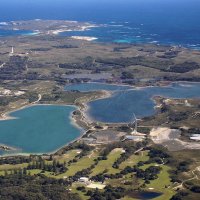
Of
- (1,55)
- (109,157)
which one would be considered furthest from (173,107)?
(1,55)

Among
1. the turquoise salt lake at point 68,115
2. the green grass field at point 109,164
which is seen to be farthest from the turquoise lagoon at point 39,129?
the green grass field at point 109,164

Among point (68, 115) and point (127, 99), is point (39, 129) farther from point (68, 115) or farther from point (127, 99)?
point (127, 99)

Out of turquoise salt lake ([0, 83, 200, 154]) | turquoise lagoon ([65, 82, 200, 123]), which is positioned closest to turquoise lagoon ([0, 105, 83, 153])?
turquoise salt lake ([0, 83, 200, 154])

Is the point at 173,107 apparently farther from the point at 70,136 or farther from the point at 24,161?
the point at 24,161

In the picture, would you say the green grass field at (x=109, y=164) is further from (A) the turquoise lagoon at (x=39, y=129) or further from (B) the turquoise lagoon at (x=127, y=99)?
(B) the turquoise lagoon at (x=127, y=99)

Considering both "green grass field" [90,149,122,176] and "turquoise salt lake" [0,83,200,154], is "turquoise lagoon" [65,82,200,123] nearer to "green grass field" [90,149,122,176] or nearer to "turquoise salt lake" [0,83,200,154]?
"turquoise salt lake" [0,83,200,154]

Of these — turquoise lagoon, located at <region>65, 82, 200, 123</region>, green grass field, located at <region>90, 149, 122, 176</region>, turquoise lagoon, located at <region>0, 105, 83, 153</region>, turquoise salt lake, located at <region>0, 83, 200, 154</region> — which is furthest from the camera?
turquoise lagoon, located at <region>65, 82, 200, 123</region>
